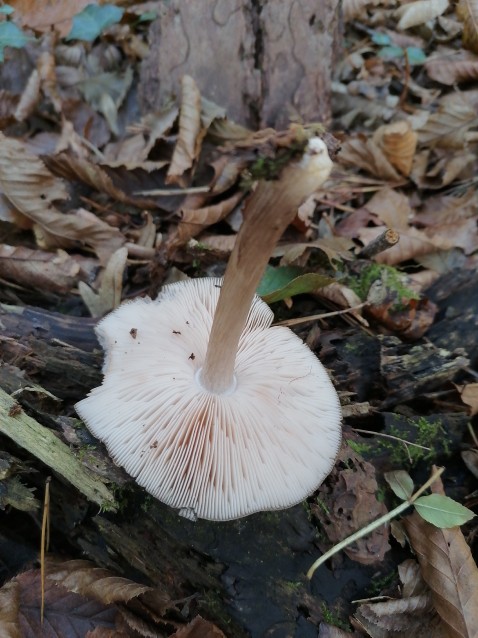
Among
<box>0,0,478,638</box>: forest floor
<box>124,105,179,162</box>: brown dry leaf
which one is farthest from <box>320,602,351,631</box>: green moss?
<box>124,105,179,162</box>: brown dry leaf

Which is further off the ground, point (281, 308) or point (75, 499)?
point (281, 308)

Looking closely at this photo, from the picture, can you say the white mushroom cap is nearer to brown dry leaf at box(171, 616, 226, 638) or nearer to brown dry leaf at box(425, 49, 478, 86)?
brown dry leaf at box(171, 616, 226, 638)

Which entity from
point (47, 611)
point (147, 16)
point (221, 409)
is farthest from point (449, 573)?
point (147, 16)

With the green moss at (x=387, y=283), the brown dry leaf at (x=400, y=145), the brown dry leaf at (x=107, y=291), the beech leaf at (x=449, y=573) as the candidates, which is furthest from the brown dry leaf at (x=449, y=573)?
the brown dry leaf at (x=400, y=145)

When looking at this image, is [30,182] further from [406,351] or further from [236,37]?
[406,351]

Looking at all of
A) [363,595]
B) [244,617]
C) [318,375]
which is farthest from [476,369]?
[244,617]

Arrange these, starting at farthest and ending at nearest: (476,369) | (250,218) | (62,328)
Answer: (476,369)
(62,328)
(250,218)

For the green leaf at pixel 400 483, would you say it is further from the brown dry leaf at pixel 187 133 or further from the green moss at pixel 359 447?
the brown dry leaf at pixel 187 133
